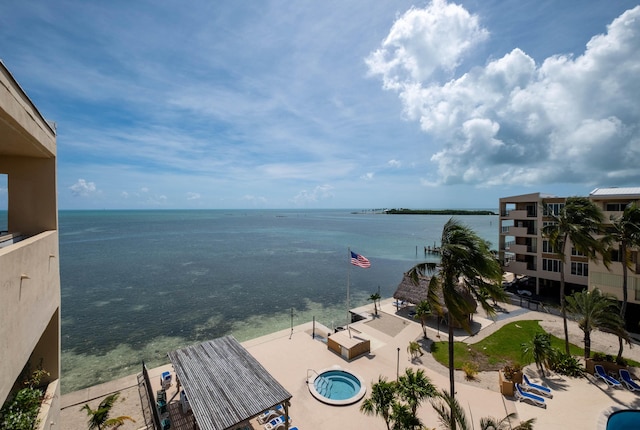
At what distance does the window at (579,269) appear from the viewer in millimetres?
31641

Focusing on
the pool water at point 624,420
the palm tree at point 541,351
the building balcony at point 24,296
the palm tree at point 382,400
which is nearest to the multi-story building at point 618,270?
the palm tree at point 541,351

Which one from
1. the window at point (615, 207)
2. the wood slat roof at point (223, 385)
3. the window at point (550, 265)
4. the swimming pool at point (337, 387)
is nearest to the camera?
the wood slat roof at point (223, 385)

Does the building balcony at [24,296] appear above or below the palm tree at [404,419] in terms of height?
above

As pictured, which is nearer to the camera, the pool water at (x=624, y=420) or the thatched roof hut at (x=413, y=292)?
the pool water at (x=624, y=420)

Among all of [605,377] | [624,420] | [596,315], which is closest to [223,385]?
[624,420]

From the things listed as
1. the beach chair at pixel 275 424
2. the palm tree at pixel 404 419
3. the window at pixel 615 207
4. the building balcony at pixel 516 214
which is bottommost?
the beach chair at pixel 275 424

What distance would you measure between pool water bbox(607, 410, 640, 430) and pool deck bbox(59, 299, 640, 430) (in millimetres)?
339

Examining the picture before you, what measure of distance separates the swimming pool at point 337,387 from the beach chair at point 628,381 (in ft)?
48.2

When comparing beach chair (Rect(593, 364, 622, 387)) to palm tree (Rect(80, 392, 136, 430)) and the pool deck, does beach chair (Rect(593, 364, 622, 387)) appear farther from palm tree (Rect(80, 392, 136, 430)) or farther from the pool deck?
palm tree (Rect(80, 392, 136, 430))

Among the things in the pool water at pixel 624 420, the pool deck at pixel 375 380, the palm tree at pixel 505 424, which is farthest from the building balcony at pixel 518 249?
the palm tree at pixel 505 424

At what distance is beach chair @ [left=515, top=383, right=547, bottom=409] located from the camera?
613 inches

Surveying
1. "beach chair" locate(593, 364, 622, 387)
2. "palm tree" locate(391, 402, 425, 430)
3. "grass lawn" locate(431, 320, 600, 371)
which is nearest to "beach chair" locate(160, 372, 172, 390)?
A: "palm tree" locate(391, 402, 425, 430)

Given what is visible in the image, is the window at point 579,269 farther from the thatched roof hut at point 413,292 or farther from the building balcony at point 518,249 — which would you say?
the thatched roof hut at point 413,292

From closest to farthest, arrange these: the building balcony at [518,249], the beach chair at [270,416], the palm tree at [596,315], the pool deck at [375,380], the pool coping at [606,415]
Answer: the pool coping at [606,415] < the pool deck at [375,380] < the beach chair at [270,416] < the palm tree at [596,315] < the building balcony at [518,249]
